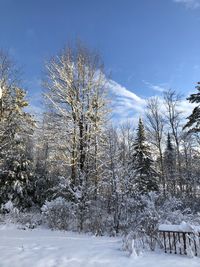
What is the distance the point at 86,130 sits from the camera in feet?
58.9

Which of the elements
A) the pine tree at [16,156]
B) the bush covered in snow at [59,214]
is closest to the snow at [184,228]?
the bush covered in snow at [59,214]

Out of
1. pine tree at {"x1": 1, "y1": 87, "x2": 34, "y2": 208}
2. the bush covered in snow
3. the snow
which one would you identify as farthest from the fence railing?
pine tree at {"x1": 1, "y1": 87, "x2": 34, "y2": 208}

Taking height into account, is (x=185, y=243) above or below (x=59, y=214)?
below

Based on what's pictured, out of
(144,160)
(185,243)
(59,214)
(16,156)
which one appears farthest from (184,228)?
(144,160)

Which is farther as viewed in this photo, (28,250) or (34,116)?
(34,116)

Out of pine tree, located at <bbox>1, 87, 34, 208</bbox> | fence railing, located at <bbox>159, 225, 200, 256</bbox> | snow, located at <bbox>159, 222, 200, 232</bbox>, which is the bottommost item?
fence railing, located at <bbox>159, 225, 200, 256</bbox>

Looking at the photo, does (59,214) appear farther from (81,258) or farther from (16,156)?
(81,258)

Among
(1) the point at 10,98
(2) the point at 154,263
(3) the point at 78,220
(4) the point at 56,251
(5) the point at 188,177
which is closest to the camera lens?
(2) the point at 154,263

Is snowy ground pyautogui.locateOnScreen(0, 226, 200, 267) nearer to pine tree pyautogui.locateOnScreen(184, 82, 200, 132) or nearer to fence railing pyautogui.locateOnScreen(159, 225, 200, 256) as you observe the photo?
fence railing pyautogui.locateOnScreen(159, 225, 200, 256)

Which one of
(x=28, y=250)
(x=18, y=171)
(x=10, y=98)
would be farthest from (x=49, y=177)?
(x=28, y=250)

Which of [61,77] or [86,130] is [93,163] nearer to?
[86,130]

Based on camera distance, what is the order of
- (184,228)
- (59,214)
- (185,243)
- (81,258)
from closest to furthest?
(81,258) → (185,243) → (184,228) → (59,214)

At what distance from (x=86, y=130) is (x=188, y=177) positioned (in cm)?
1601

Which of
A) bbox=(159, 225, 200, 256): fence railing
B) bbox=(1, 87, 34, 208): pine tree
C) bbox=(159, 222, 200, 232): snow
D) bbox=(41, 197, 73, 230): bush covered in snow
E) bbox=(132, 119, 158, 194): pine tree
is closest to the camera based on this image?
bbox=(159, 225, 200, 256): fence railing
